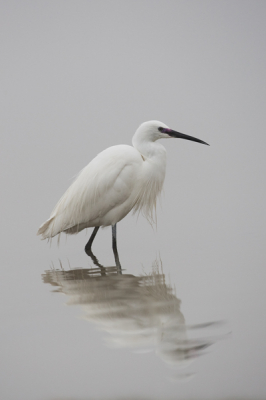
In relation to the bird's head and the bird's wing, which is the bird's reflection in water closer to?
the bird's wing

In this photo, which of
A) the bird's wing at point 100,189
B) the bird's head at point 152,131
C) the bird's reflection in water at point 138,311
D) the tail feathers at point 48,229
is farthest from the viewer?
the bird's head at point 152,131

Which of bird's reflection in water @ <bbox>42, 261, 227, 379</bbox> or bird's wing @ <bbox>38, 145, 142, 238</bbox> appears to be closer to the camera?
bird's reflection in water @ <bbox>42, 261, 227, 379</bbox>

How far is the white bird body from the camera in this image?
5223mm

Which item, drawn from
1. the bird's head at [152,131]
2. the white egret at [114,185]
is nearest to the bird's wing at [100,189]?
the white egret at [114,185]

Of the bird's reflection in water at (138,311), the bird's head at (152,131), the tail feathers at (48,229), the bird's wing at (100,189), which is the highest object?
the bird's head at (152,131)

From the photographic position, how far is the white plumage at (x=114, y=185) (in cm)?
522

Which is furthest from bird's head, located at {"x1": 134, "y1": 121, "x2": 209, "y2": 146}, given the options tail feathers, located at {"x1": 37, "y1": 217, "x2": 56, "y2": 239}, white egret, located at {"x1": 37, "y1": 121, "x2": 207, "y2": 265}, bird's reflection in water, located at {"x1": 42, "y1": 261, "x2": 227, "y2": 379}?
bird's reflection in water, located at {"x1": 42, "y1": 261, "x2": 227, "y2": 379}

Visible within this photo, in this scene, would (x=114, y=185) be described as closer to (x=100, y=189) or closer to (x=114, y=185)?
(x=114, y=185)

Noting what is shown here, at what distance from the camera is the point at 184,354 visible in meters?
2.31

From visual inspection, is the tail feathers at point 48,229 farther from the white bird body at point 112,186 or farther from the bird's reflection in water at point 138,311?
the bird's reflection in water at point 138,311

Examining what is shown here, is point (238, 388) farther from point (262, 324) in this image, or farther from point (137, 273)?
point (137, 273)

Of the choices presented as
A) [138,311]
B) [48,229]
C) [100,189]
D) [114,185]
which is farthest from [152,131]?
[138,311]

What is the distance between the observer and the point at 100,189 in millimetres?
5242

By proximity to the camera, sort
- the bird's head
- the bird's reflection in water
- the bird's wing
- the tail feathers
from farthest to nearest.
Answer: the bird's head → the tail feathers → the bird's wing → the bird's reflection in water
